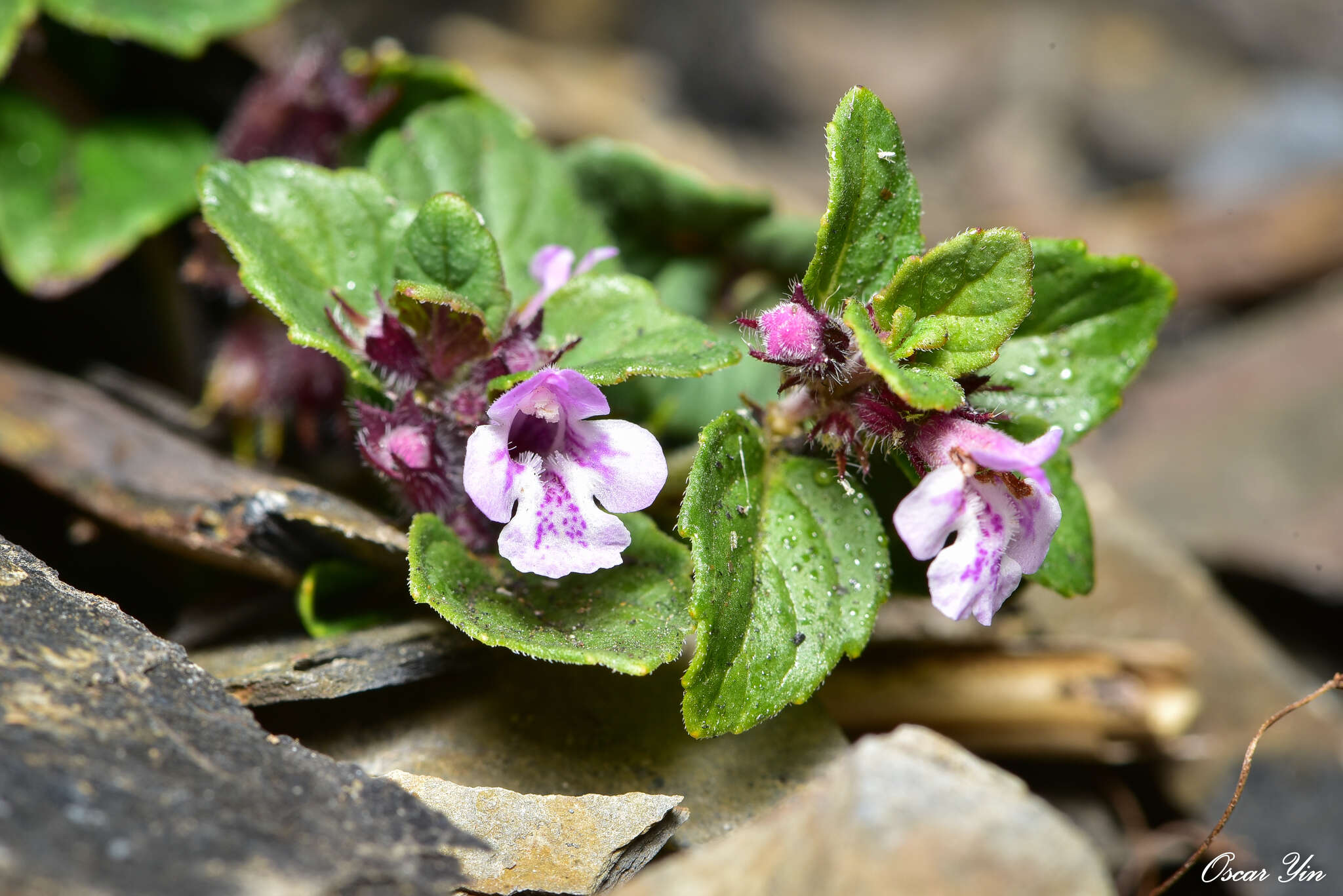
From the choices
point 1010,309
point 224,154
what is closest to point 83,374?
point 224,154

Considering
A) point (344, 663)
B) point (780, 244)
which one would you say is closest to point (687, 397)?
point (780, 244)

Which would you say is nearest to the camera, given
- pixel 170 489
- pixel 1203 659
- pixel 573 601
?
pixel 573 601

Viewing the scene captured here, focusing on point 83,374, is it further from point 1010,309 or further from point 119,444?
point 1010,309

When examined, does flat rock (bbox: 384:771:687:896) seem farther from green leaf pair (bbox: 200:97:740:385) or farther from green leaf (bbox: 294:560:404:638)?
green leaf pair (bbox: 200:97:740:385)

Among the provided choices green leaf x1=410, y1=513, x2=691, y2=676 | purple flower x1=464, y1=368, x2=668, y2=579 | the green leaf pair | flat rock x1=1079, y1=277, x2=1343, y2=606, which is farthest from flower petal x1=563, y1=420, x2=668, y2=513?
flat rock x1=1079, y1=277, x2=1343, y2=606

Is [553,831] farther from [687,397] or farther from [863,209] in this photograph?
[687,397]

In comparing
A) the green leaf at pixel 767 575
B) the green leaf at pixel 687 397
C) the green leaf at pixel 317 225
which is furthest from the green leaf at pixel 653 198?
the green leaf at pixel 767 575
